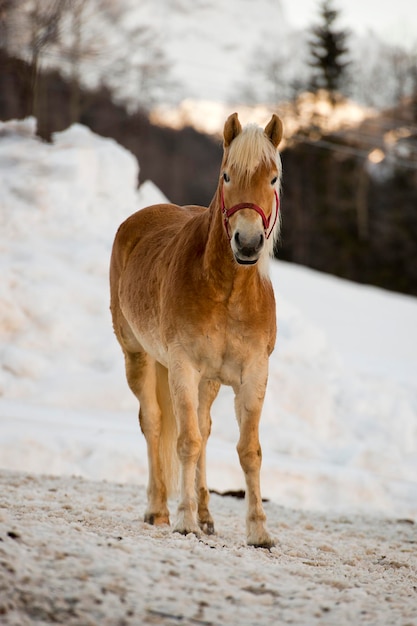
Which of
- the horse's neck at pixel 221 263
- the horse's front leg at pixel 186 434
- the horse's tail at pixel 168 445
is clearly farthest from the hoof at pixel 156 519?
the horse's neck at pixel 221 263

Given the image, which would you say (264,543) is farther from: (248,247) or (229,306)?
(248,247)

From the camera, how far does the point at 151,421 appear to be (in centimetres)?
586

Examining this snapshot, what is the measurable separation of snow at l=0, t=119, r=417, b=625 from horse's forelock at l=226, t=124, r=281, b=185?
76.5 inches

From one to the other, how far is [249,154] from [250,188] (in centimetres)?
18

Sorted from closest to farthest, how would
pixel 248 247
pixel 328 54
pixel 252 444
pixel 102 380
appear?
pixel 248 247 → pixel 252 444 → pixel 102 380 → pixel 328 54

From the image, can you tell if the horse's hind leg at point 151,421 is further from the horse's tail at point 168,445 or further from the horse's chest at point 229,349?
the horse's chest at point 229,349

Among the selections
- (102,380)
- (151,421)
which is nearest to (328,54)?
(102,380)

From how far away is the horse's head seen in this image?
4.25m

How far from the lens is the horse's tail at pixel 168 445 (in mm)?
5793

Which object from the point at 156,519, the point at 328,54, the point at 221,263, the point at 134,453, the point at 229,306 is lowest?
the point at 156,519

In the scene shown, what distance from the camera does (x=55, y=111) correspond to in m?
28.7

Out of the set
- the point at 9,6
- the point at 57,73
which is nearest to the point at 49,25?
the point at 9,6

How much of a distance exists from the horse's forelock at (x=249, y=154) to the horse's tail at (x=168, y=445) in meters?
2.03

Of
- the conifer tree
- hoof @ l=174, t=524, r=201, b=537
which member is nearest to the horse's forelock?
hoof @ l=174, t=524, r=201, b=537
